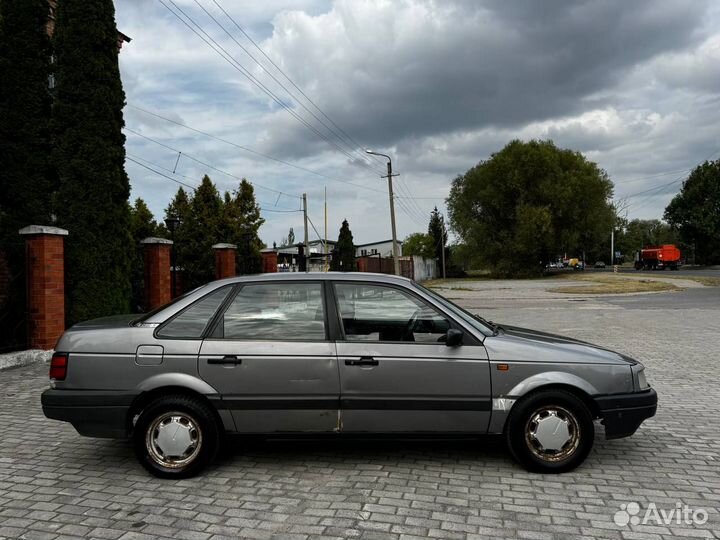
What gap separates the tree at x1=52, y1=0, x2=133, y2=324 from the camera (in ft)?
33.3

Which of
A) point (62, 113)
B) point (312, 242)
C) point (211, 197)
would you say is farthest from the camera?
point (312, 242)

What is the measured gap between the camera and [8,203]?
1092 centimetres

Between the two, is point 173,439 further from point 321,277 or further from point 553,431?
point 553,431

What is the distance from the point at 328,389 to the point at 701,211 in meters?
77.1

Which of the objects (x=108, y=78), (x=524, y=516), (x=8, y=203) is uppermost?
(x=108, y=78)

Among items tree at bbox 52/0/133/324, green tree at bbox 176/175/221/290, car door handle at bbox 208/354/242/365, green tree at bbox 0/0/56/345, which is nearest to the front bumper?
car door handle at bbox 208/354/242/365

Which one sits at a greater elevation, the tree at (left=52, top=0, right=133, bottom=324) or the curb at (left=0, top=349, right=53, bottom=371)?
the tree at (left=52, top=0, right=133, bottom=324)

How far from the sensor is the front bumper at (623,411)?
3990 mm

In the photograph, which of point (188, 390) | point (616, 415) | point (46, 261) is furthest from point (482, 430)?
point (46, 261)

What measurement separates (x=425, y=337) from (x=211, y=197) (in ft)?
87.8

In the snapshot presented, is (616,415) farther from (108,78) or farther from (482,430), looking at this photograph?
(108,78)

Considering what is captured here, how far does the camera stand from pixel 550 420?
3.96 m

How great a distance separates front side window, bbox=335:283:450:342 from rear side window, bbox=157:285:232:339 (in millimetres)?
967

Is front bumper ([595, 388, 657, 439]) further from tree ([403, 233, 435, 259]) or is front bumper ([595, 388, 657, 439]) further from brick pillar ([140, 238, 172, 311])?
tree ([403, 233, 435, 259])
